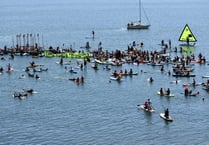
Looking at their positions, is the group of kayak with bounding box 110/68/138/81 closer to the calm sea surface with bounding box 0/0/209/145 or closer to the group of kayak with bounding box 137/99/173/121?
the calm sea surface with bounding box 0/0/209/145

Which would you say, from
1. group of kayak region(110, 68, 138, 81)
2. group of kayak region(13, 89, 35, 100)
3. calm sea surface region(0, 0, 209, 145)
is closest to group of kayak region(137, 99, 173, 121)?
calm sea surface region(0, 0, 209, 145)

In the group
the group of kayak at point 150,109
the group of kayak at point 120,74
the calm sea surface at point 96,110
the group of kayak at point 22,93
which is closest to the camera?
the calm sea surface at point 96,110

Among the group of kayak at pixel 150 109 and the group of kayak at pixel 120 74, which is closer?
the group of kayak at pixel 150 109

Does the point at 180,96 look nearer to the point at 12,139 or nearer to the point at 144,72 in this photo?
the point at 144,72

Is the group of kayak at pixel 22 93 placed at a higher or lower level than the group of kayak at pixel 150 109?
higher

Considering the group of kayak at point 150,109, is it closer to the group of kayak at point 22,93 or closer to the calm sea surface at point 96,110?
the calm sea surface at point 96,110

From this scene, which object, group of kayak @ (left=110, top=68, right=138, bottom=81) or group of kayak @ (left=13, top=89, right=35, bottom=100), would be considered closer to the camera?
group of kayak @ (left=13, top=89, right=35, bottom=100)

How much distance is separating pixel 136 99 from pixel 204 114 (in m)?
12.0

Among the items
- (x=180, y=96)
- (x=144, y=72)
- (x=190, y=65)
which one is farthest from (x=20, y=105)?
(x=190, y=65)

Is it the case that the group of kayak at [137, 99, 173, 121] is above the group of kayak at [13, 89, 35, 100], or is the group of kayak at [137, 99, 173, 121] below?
below

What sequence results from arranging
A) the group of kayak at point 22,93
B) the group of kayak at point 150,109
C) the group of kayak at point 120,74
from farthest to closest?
the group of kayak at point 120,74 < the group of kayak at point 22,93 < the group of kayak at point 150,109

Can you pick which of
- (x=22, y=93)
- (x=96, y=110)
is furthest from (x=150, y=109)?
(x=22, y=93)

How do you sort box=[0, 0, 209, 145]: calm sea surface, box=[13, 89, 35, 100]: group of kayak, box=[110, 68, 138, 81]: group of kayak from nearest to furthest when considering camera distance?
1. box=[0, 0, 209, 145]: calm sea surface
2. box=[13, 89, 35, 100]: group of kayak
3. box=[110, 68, 138, 81]: group of kayak

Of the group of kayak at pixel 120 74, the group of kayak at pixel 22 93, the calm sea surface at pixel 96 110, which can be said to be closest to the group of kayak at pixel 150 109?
the calm sea surface at pixel 96 110
